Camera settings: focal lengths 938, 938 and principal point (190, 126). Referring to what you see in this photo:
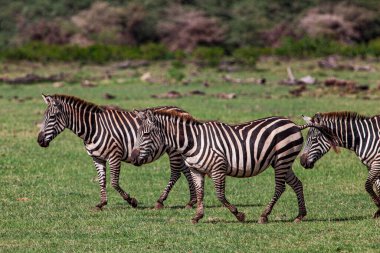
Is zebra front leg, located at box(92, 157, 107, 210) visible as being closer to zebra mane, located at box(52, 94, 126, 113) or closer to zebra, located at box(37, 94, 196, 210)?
zebra, located at box(37, 94, 196, 210)

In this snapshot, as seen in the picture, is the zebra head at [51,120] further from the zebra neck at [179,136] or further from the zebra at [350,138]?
the zebra at [350,138]

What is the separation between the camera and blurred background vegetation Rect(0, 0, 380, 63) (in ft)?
193

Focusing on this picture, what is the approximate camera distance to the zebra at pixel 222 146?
1253cm

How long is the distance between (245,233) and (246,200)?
10.7ft

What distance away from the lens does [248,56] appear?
45312 mm

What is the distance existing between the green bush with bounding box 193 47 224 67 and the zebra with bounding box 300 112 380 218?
3099 centimetres

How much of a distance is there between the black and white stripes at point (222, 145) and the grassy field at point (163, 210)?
0.63m

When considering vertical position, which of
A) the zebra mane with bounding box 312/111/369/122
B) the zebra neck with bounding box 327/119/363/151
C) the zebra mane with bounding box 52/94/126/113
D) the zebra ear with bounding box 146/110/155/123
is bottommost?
the zebra mane with bounding box 52/94/126/113

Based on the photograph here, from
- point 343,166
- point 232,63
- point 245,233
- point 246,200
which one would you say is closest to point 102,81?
point 232,63

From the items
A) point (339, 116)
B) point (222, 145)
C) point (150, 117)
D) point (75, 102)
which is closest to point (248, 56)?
point (75, 102)

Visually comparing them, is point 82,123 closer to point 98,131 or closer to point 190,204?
point 98,131

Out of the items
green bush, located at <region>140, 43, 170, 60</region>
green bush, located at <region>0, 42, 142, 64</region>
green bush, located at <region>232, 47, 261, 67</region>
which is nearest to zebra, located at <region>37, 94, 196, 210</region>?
green bush, located at <region>232, 47, 261, 67</region>

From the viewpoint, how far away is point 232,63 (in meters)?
44.4

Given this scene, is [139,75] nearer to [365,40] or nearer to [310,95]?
[310,95]
